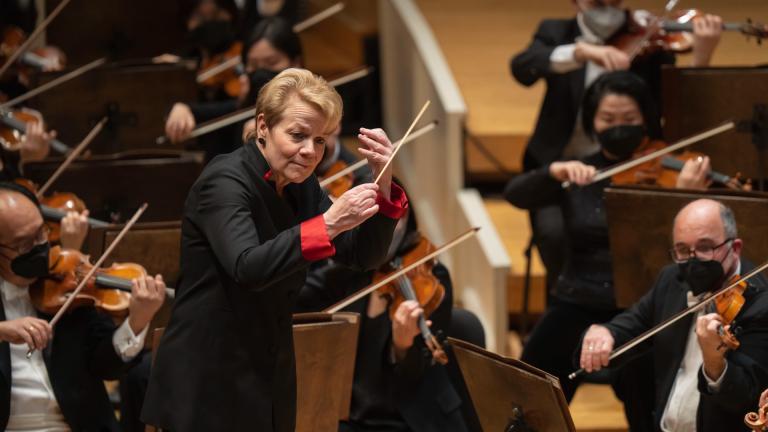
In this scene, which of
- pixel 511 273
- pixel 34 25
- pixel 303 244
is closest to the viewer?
pixel 303 244

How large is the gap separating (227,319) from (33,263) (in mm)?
906

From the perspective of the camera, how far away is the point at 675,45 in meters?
4.10

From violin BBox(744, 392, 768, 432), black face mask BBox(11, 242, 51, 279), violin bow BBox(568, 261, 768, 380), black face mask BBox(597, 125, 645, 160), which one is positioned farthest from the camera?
black face mask BBox(597, 125, 645, 160)

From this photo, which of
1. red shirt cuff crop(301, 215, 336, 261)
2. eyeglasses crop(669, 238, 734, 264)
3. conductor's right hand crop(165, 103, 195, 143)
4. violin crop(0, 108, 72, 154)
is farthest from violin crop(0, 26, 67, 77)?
red shirt cuff crop(301, 215, 336, 261)

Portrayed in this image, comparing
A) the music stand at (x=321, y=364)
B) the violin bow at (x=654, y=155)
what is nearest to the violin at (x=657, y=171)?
the violin bow at (x=654, y=155)

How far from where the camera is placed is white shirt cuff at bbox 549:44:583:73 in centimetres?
404

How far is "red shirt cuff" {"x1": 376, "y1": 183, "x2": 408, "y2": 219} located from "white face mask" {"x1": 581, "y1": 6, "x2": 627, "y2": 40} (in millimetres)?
1938

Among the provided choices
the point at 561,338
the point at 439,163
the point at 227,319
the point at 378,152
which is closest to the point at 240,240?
the point at 227,319

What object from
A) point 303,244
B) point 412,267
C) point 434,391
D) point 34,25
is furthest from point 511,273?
point 303,244

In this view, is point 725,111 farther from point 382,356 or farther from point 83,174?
point 83,174

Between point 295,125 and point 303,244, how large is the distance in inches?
8.7

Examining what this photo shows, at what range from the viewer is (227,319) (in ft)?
7.38

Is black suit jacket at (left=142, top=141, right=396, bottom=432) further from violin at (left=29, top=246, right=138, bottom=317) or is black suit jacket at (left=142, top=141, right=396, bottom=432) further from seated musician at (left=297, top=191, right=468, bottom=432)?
seated musician at (left=297, top=191, right=468, bottom=432)

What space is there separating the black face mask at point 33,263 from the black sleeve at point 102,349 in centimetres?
16
